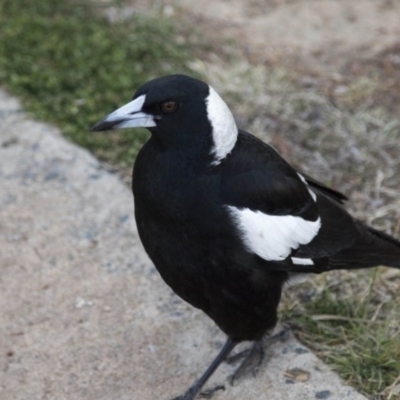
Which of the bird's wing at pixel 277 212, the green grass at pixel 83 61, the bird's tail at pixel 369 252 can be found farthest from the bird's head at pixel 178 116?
the green grass at pixel 83 61

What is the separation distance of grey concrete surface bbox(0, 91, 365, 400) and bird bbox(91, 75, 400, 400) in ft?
1.14

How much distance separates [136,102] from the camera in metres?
2.83

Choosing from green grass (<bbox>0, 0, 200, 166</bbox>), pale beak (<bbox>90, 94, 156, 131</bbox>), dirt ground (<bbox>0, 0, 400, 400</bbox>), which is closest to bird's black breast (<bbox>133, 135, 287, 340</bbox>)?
pale beak (<bbox>90, 94, 156, 131</bbox>)

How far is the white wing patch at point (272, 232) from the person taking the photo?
110 inches

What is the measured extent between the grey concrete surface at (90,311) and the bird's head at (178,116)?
94 centimetres

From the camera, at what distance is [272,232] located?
2.92 m

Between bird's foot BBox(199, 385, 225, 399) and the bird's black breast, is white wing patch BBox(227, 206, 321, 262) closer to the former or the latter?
the bird's black breast

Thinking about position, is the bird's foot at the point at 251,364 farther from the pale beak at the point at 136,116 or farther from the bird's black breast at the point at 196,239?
the pale beak at the point at 136,116

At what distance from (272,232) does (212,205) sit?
27 cm

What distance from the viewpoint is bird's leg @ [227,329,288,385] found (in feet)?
10.7

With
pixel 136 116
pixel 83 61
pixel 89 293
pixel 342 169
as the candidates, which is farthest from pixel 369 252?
pixel 83 61

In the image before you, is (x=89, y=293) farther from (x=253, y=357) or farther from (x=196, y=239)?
(x=196, y=239)

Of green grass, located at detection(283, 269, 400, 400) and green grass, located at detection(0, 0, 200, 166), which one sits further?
green grass, located at detection(0, 0, 200, 166)

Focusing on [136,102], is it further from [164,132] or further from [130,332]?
[130,332]
